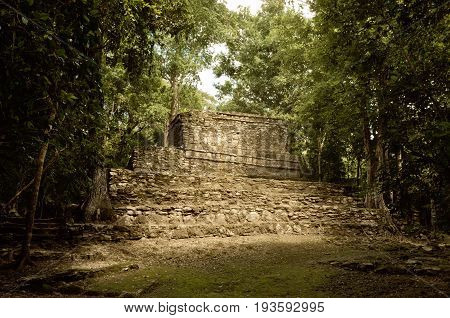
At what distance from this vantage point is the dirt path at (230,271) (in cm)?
467

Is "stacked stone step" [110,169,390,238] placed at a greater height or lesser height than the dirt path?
greater

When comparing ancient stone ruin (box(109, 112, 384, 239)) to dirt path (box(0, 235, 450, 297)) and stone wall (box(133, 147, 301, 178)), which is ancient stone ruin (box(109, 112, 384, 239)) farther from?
dirt path (box(0, 235, 450, 297))

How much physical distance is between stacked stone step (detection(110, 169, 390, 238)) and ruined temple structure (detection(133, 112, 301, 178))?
4719 mm

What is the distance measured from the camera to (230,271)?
6250mm

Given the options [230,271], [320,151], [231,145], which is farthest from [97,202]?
[320,151]

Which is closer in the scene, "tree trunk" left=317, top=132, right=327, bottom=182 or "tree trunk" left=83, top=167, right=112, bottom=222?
"tree trunk" left=83, top=167, right=112, bottom=222

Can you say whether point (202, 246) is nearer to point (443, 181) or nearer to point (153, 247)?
point (153, 247)

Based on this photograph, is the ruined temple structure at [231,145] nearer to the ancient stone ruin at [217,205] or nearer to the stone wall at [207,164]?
the stone wall at [207,164]

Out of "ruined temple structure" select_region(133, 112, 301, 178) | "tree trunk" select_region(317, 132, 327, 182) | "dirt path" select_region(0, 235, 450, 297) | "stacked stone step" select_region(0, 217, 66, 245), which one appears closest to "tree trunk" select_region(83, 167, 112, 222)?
"stacked stone step" select_region(0, 217, 66, 245)

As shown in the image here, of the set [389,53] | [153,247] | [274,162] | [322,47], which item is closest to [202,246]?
[153,247]

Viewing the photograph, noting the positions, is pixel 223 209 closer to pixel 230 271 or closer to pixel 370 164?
pixel 230 271

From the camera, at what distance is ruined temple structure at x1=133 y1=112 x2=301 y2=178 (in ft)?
57.7

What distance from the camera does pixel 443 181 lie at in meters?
4.80

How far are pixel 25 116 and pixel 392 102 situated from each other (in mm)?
5623
